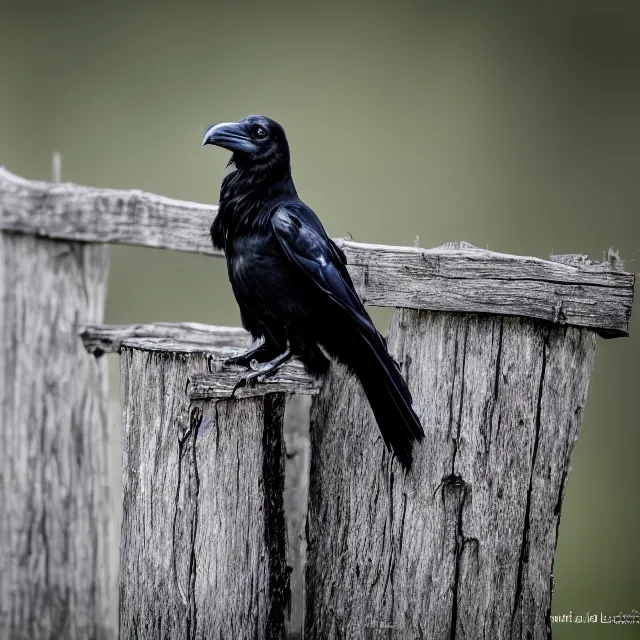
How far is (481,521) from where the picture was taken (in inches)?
96.2

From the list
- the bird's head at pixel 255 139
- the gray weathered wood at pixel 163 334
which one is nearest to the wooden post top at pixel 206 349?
the gray weathered wood at pixel 163 334

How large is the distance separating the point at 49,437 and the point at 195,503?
104 centimetres

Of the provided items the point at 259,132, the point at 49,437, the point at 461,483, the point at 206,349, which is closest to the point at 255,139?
the point at 259,132

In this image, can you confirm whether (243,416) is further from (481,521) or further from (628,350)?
(628,350)

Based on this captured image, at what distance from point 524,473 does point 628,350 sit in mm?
2906

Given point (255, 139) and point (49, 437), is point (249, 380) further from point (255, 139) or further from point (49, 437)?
point (49, 437)

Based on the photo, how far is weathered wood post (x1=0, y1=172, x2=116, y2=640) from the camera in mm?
3088

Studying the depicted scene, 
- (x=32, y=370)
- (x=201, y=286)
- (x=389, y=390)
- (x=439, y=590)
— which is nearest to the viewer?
(x=389, y=390)

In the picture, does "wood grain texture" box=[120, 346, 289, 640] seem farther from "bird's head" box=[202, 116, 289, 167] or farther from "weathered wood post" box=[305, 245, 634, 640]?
"bird's head" box=[202, 116, 289, 167]

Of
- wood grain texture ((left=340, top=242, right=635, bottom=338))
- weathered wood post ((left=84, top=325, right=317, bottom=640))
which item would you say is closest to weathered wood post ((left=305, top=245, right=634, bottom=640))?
wood grain texture ((left=340, top=242, right=635, bottom=338))


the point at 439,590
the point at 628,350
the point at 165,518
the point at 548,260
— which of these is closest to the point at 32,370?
the point at 165,518

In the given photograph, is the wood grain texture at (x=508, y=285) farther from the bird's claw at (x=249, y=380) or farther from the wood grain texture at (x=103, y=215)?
the wood grain texture at (x=103, y=215)

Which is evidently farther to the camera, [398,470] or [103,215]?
[103,215]

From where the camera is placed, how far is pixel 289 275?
2408mm
